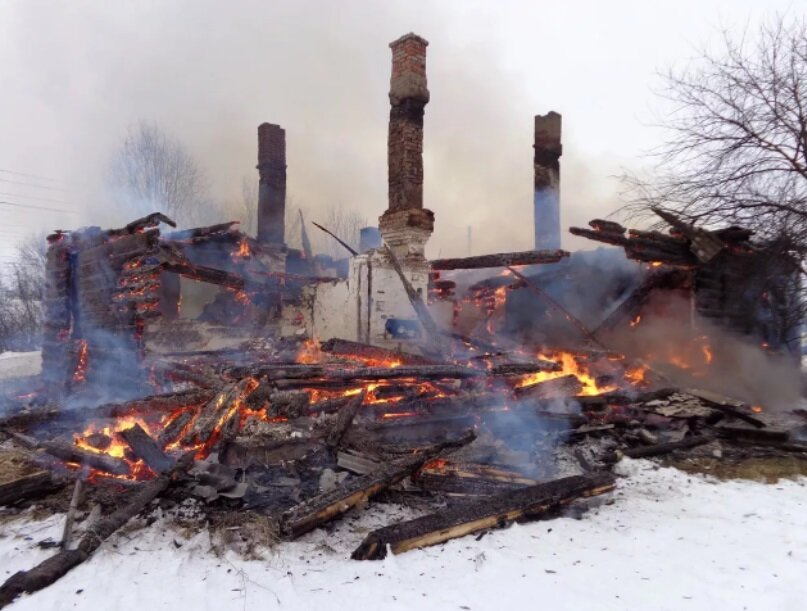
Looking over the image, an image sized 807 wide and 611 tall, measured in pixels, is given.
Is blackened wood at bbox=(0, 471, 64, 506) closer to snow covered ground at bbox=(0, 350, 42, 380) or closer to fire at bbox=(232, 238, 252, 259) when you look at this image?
snow covered ground at bbox=(0, 350, 42, 380)

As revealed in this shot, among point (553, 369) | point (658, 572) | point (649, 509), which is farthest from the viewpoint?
point (553, 369)

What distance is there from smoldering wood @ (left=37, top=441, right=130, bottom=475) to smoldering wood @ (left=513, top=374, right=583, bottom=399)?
6.11 metres

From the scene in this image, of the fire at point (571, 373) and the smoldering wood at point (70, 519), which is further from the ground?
the fire at point (571, 373)

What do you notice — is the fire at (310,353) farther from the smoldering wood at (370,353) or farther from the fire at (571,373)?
the fire at (571,373)

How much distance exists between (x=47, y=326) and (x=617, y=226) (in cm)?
1525

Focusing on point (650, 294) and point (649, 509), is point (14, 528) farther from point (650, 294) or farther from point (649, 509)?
point (650, 294)

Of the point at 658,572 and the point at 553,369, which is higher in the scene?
the point at 553,369

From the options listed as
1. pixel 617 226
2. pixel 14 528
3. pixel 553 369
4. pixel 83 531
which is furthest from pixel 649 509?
pixel 617 226

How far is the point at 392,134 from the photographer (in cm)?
1224

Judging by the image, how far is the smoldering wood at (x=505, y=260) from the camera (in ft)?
42.3

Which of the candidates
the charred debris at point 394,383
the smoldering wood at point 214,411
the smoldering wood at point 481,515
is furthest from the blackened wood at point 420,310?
the smoldering wood at point 481,515

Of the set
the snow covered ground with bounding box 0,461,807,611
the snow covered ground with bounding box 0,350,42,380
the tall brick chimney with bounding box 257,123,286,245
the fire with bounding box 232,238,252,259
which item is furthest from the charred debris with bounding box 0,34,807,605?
the snow covered ground with bounding box 0,350,42,380

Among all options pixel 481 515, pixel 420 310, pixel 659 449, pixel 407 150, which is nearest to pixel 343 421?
pixel 481 515

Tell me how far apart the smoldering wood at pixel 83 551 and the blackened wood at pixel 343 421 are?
5.77 ft
